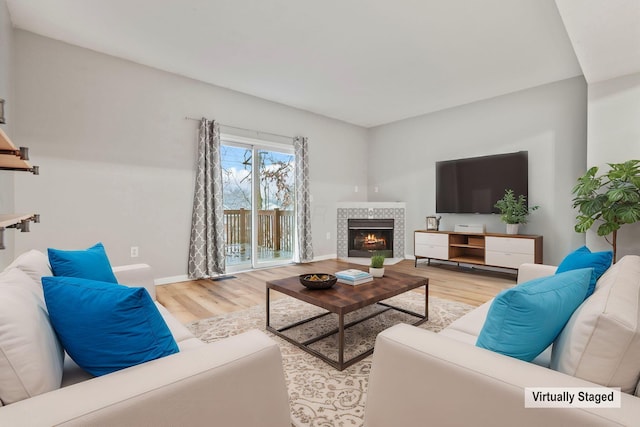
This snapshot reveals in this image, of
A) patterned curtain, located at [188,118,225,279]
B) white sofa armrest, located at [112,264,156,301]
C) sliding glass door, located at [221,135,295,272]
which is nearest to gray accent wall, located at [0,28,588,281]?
patterned curtain, located at [188,118,225,279]

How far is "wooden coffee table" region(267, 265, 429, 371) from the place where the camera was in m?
1.89

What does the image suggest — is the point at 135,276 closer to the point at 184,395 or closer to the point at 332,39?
the point at 184,395

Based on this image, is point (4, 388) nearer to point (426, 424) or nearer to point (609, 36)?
point (426, 424)

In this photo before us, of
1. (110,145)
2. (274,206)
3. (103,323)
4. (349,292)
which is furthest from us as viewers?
(274,206)

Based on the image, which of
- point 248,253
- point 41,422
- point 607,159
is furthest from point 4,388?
point 607,159

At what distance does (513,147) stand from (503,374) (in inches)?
180

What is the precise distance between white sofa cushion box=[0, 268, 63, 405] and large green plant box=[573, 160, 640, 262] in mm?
4245

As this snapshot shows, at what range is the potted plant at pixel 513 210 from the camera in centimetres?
420

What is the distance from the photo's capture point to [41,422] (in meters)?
0.64

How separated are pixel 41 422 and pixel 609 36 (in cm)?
411

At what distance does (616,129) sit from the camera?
333 centimetres

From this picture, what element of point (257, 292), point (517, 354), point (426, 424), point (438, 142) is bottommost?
point (257, 292)

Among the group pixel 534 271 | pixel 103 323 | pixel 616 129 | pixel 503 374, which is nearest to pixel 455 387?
pixel 503 374

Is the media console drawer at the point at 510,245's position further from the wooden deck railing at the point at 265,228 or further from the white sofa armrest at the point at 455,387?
the white sofa armrest at the point at 455,387
